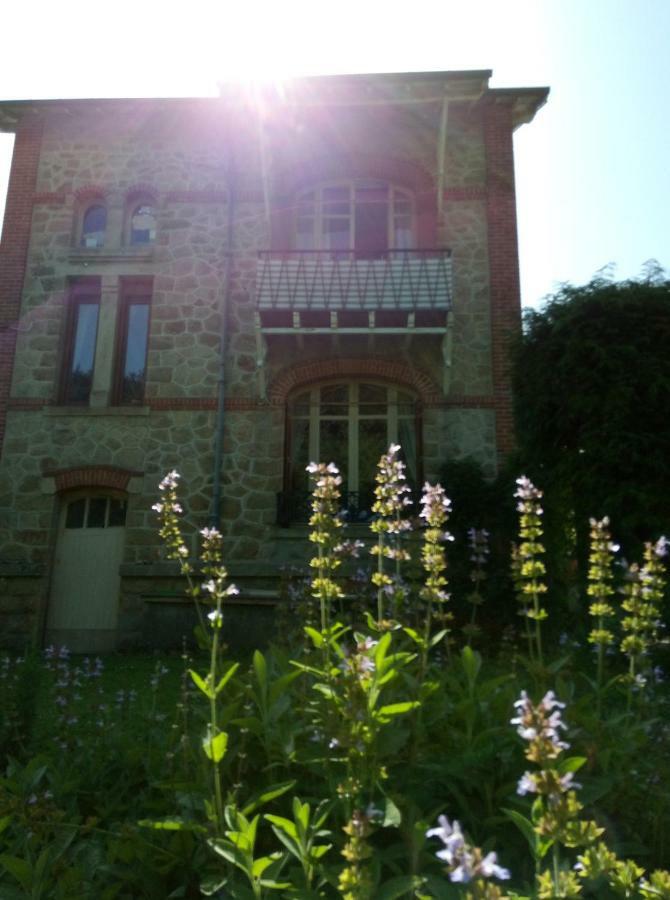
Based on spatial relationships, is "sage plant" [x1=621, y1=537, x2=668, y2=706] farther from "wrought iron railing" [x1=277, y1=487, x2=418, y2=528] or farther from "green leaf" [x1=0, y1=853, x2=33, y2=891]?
"wrought iron railing" [x1=277, y1=487, x2=418, y2=528]

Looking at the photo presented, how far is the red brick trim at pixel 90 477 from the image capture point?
40.8ft

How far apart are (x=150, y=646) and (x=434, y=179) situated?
9.45m

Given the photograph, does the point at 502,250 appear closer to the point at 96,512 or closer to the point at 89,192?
the point at 89,192

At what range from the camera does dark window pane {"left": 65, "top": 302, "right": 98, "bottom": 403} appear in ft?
43.5

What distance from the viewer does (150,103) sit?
13.8 metres

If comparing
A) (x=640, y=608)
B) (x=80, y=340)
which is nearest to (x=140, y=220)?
(x=80, y=340)

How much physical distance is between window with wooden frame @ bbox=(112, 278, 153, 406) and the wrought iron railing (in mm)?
3253

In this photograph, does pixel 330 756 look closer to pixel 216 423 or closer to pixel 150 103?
pixel 216 423

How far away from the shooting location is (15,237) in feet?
44.6

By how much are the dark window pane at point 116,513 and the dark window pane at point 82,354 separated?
193 cm

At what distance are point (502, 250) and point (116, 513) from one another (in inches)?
322

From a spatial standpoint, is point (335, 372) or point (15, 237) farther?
point (15, 237)

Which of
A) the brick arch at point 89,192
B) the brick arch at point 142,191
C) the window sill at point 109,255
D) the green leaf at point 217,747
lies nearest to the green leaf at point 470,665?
the green leaf at point 217,747

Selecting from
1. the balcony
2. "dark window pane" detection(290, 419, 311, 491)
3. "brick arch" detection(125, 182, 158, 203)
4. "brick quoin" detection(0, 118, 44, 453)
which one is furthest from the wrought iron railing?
"brick arch" detection(125, 182, 158, 203)
